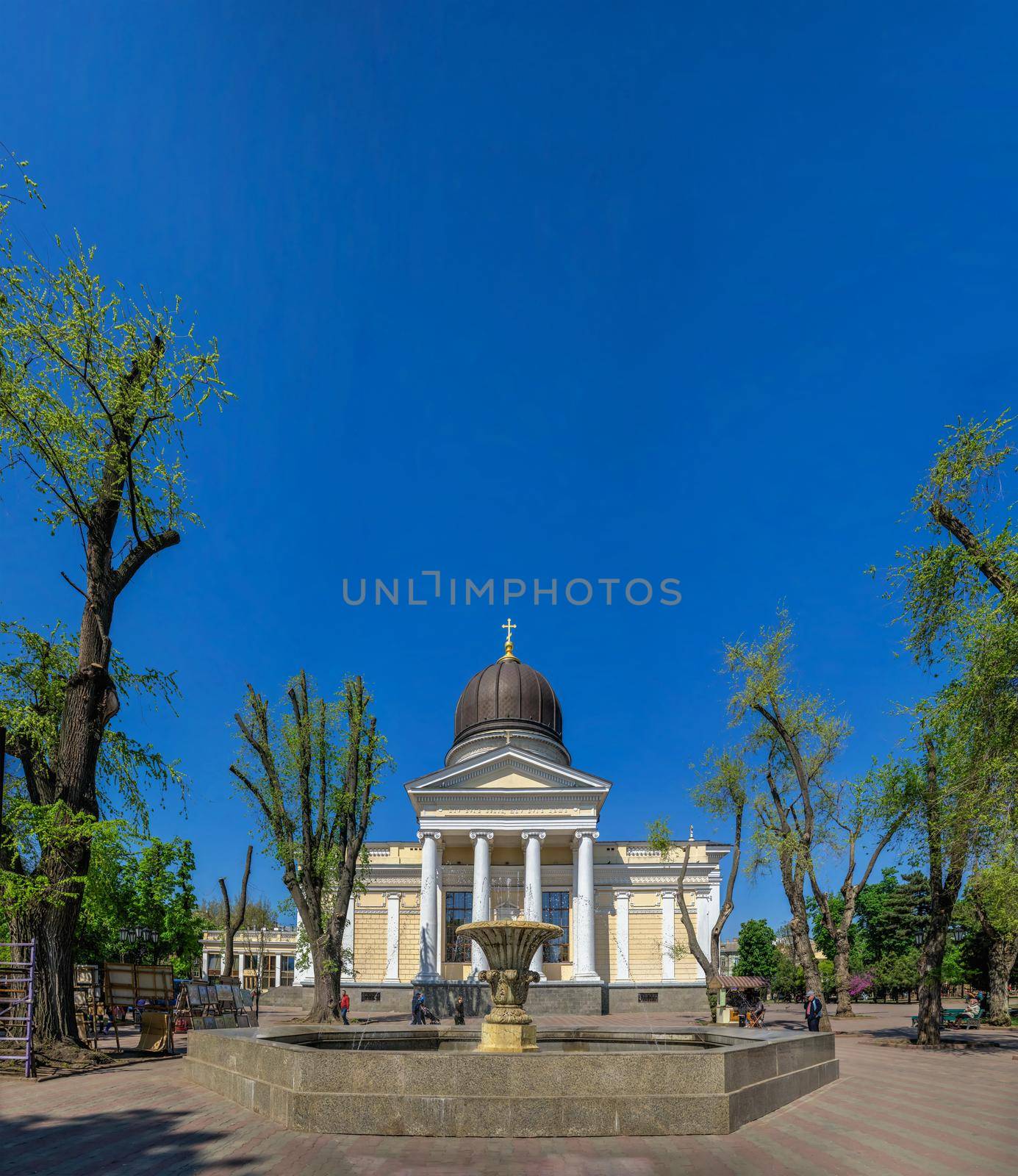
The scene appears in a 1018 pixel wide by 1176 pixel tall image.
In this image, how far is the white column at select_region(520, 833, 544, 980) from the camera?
135ft

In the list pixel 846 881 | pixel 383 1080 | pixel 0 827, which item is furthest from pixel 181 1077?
pixel 846 881

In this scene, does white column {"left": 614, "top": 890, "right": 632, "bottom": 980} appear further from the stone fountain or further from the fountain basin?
the fountain basin

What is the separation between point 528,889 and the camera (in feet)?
136

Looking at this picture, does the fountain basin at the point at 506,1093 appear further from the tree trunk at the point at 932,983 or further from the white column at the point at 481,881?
the white column at the point at 481,881

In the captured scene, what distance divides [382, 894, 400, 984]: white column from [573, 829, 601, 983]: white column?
842 centimetres

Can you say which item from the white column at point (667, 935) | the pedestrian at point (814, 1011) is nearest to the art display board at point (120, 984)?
the pedestrian at point (814, 1011)

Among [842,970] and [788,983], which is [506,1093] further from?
[788,983]

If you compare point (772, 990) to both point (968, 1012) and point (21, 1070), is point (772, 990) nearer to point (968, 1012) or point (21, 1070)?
point (968, 1012)

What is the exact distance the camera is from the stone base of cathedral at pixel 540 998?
38.7m

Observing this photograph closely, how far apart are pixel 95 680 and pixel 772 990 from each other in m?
60.3

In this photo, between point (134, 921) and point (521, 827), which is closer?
point (134, 921)

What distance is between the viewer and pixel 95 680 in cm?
1727

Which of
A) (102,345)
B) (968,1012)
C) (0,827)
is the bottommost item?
(968,1012)

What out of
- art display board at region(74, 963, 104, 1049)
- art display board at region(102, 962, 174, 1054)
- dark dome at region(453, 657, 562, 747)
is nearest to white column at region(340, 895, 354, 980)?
dark dome at region(453, 657, 562, 747)
